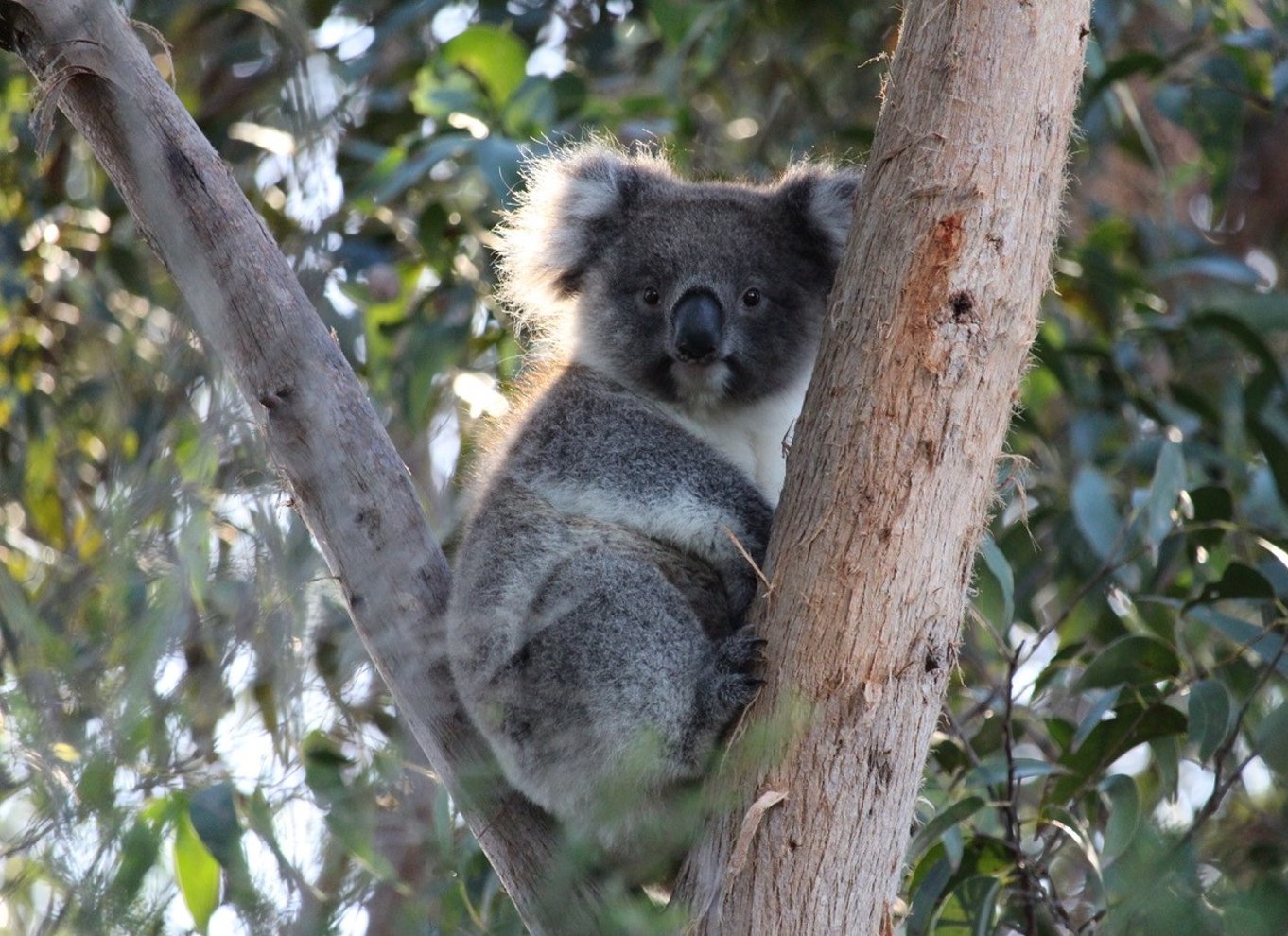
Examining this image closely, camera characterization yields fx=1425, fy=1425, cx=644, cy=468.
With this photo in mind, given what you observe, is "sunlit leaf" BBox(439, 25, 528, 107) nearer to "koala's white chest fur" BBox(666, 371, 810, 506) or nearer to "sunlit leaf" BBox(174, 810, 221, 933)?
"koala's white chest fur" BBox(666, 371, 810, 506)

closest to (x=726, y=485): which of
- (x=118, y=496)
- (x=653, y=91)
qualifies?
(x=118, y=496)

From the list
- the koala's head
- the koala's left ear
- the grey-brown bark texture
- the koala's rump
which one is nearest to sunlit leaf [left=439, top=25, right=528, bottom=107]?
the koala's head

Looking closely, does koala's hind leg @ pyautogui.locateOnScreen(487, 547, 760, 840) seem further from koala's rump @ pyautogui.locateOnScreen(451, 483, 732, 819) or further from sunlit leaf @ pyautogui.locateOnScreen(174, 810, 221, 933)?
sunlit leaf @ pyautogui.locateOnScreen(174, 810, 221, 933)

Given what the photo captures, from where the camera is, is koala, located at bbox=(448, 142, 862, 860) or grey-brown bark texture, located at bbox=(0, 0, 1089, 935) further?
koala, located at bbox=(448, 142, 862, 860)

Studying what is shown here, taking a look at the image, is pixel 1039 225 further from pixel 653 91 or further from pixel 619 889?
pixel 653 91

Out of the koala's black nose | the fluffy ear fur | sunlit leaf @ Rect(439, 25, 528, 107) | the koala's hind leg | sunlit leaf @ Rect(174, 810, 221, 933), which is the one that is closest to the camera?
sunlit leaf @ Rect(174, 810, 221, 933)

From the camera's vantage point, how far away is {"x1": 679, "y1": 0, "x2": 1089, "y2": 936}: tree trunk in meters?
1.80

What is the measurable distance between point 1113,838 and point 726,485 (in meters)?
0.88

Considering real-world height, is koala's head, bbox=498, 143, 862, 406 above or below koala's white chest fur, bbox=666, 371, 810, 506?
above

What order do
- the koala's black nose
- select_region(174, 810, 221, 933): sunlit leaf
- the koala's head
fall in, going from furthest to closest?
the koala's head → the koala's black nose → select_region(174, 810, 221, 933): sunlit leaf

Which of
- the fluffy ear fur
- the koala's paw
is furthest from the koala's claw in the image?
the fluffy ear fur

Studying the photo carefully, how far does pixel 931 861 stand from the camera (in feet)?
8.41

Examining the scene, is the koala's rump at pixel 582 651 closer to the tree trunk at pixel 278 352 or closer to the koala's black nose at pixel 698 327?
the tree trunk at pixel 278 352

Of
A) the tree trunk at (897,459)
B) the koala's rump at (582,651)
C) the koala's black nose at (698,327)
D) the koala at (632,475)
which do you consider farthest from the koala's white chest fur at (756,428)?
the tree trunk at (897,459)
